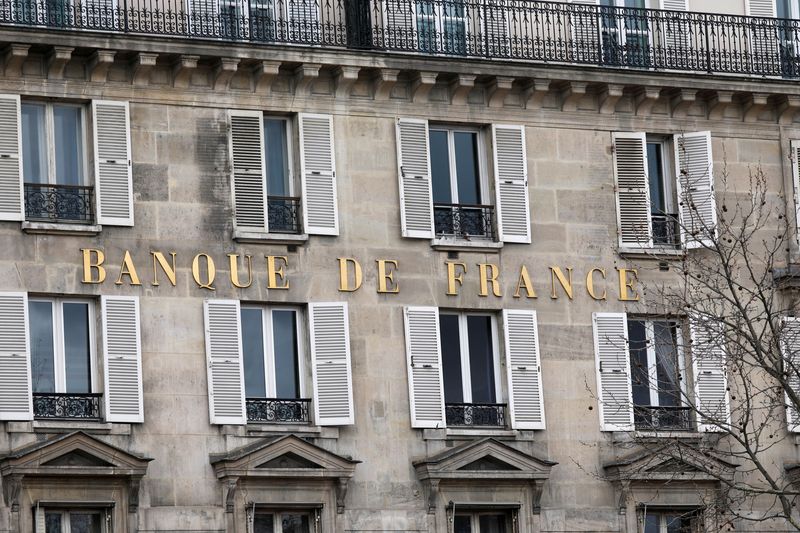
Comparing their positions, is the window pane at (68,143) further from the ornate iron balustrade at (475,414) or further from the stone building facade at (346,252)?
the ornate iron balustrade at (475,414)

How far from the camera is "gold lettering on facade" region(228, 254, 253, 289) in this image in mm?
37031

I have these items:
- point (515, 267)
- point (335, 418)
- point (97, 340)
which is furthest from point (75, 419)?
point (515, 267)

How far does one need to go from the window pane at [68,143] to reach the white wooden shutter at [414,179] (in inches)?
194

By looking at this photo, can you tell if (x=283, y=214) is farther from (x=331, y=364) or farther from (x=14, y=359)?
(x=14, y=359)

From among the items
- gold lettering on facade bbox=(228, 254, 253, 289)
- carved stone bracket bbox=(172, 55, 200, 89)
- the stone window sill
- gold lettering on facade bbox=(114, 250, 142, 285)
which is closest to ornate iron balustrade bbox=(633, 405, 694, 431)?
gold lettering on facade bbox=(228, 254, 253, 289)

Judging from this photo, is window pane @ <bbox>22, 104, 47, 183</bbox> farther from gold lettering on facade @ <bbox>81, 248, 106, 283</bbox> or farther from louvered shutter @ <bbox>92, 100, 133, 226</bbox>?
gold lettering on facade @ <bbox>81, 248, 106, 283</bbox>

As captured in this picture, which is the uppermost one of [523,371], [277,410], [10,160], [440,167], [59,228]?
[440,167]

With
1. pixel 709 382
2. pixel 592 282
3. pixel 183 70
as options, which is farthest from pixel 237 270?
pixel 709 382

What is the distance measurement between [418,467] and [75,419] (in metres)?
5.21

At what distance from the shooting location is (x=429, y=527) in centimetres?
3738

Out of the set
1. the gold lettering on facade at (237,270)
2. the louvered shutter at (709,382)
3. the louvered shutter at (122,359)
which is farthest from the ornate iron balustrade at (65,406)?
the louvered shutter at (709,382)

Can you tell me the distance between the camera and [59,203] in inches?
1433

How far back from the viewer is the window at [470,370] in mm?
38219

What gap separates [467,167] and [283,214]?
3.31 metres
